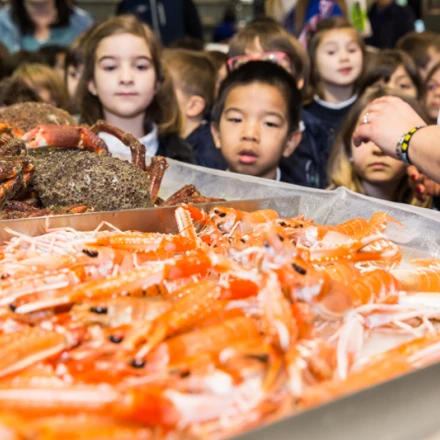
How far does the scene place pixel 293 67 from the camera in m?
3.36

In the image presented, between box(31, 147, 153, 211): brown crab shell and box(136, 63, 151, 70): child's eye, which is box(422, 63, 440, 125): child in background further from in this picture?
box(31, 147, 153, 211): brown crab shell

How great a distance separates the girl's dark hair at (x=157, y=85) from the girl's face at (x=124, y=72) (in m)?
0.05

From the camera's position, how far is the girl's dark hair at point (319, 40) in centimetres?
373

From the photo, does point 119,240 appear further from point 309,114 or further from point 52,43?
point 52,43

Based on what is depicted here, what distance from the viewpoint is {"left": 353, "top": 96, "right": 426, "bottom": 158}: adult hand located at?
67.9 inches

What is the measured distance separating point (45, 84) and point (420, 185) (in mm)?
2335

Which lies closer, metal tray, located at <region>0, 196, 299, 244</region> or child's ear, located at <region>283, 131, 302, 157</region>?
metal tray, located at <region>0, 196, 299, 244</region>

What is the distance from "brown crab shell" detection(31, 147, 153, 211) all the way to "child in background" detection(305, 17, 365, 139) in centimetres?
206

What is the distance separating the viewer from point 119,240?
44.5 inches

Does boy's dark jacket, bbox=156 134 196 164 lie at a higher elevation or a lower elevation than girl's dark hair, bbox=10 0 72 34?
lower

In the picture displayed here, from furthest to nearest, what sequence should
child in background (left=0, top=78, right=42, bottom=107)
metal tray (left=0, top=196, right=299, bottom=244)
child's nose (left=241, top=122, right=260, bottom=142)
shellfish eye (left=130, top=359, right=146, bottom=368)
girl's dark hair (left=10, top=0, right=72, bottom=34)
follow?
girl's dark hair (left=10, top=0, right=72, bottom=34), child in background (left=0, top=78, right=42, bottom=107), child's nose (left=241, top=122, right=260, bottom=142), metal tray (left=0, top=196, right=299, bottom=244), shellfish eye (left=130, top=359, right=146, bottom=368)

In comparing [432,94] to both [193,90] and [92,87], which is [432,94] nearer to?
[193,90]

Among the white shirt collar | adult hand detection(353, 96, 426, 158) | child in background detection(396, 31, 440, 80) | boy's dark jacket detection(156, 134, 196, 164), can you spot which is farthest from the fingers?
child in background detection(396, 31, 440, 80)

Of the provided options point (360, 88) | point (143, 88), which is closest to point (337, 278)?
point (143, 88)
